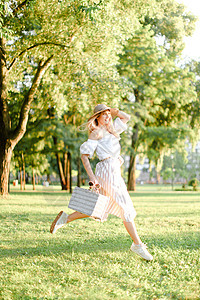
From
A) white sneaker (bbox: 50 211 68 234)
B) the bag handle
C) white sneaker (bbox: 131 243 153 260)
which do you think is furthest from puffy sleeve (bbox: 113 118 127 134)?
white sneaker (bbox: 131 243 153 260)

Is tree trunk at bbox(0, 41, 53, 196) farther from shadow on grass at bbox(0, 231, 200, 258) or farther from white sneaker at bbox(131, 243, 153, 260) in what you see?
white sneaker at bbox(131, 243, 153, 260)

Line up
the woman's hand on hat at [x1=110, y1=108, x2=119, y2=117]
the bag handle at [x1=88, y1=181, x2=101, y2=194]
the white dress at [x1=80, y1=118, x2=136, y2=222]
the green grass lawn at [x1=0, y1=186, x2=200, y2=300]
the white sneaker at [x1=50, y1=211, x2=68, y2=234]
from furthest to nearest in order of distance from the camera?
1. the woman's hand on hat at [x1=110, y1=108, x2=119, y2=117]
2. the white sneaker at [x1=50, y1=211, x2=68, y2=234]
3. the white dress at [x1=80, y1=118, x2=136, y2=222]
4. the bag handle at [x1=88, y1=181, x2=101, y2=194]
5. the green grass lawn at [x1=0, y1=186, x2=200, y2=300]

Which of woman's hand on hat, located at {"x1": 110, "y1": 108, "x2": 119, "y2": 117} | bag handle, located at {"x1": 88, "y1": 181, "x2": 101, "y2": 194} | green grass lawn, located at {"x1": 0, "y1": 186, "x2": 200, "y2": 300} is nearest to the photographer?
green grass lawn, located at {"x1": 0, "y1": 186, "x2": 200, "y2": 300}

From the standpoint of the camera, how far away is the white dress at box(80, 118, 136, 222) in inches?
194

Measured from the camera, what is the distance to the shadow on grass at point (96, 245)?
539 centimetres

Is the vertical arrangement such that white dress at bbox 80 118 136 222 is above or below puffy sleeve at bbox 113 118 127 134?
below

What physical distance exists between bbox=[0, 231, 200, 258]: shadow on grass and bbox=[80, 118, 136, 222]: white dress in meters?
0.83

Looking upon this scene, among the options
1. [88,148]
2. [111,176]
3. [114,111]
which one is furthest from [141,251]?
[114,111]

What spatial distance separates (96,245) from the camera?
5.98m

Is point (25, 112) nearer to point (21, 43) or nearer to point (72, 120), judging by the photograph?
point (21, 43)

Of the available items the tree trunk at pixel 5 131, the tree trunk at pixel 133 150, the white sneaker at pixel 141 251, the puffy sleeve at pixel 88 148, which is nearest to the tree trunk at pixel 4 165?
the tree trunk at pixel 5 131

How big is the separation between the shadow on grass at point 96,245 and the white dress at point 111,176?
2.71 ft

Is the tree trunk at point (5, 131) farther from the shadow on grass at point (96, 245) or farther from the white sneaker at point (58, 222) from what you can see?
the white sneaker at point (58, 222)

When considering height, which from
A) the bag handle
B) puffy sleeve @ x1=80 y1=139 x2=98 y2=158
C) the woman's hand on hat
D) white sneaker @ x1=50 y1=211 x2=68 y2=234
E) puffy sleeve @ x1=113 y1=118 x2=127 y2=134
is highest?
the woman's hand on hat
